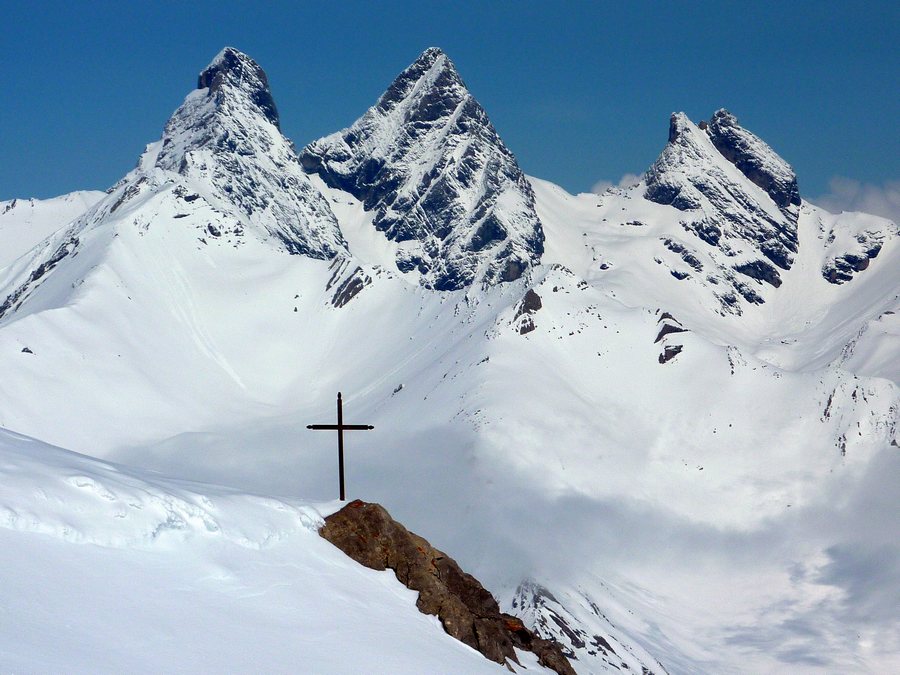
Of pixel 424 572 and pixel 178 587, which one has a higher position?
pixel 424 572

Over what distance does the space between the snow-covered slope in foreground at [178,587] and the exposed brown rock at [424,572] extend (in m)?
0.67

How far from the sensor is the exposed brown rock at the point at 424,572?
4219 cm

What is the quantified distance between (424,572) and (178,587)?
1186cm

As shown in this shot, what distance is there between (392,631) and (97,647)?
11564 mm

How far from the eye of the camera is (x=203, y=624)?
104 feet

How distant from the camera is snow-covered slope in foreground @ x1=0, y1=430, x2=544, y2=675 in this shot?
1126 inches

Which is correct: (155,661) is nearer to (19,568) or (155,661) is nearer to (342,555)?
(19,568)

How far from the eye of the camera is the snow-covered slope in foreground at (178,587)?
1126 inches

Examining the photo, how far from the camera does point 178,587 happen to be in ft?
109

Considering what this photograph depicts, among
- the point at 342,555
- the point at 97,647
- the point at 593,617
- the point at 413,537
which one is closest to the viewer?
the point at 97,647

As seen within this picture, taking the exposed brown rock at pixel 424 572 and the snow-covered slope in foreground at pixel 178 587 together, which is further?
the exposed brown rock at pixel 424 572

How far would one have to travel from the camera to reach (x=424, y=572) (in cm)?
4331

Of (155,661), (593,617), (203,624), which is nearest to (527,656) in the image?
(203,624)

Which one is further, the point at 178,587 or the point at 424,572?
the point at 424,572
